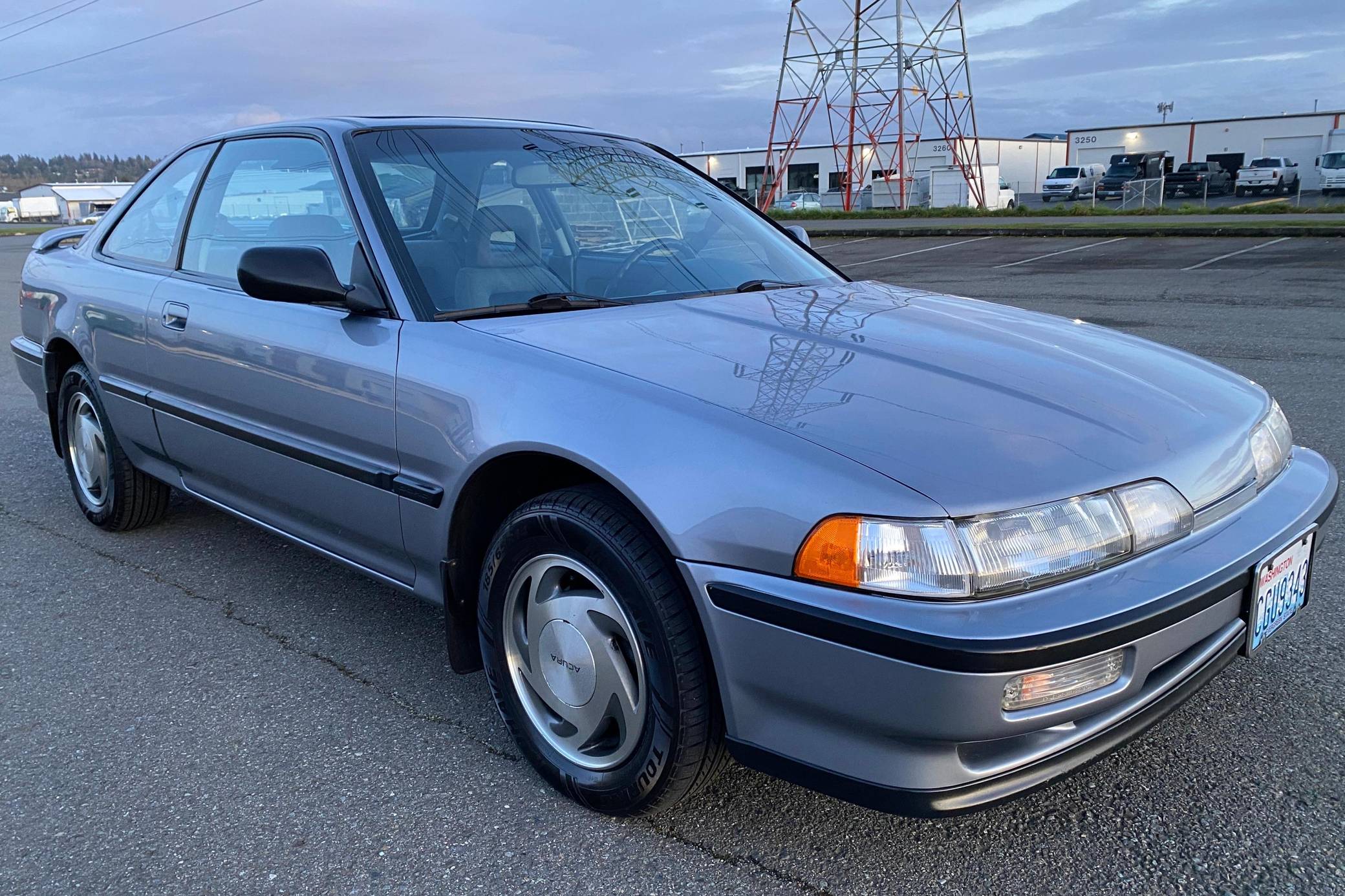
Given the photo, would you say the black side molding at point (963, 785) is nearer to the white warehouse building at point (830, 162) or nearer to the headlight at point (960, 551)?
the headlight at point (960, 551)

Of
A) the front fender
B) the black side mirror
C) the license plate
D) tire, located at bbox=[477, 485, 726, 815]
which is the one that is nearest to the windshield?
the black side mirror

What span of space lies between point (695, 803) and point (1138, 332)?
7.04m

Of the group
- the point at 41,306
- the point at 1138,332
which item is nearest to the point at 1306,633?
the point at 41,306

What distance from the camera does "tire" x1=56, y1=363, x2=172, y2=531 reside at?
4008 millimetres

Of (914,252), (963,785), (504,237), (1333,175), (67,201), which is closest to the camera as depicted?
(963,785)

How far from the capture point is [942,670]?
170cm

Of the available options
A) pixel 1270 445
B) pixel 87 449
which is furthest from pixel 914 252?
pixel 1270 445

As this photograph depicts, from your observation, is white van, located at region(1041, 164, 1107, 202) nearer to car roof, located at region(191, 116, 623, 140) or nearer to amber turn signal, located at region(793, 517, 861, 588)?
car roof, located at region(191, 116, 623, 140)

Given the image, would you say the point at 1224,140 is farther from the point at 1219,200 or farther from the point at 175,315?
the point at 175,315

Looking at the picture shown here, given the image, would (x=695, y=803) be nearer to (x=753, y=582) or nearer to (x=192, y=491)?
(x=753, y=582)

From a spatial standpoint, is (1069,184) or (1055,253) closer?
(1055,253)

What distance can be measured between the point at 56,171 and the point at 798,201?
84.5 m

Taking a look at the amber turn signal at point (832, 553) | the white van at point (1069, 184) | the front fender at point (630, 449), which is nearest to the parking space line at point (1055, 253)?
the front fender at point (630, 449)

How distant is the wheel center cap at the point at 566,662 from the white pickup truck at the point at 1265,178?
44036 mm
